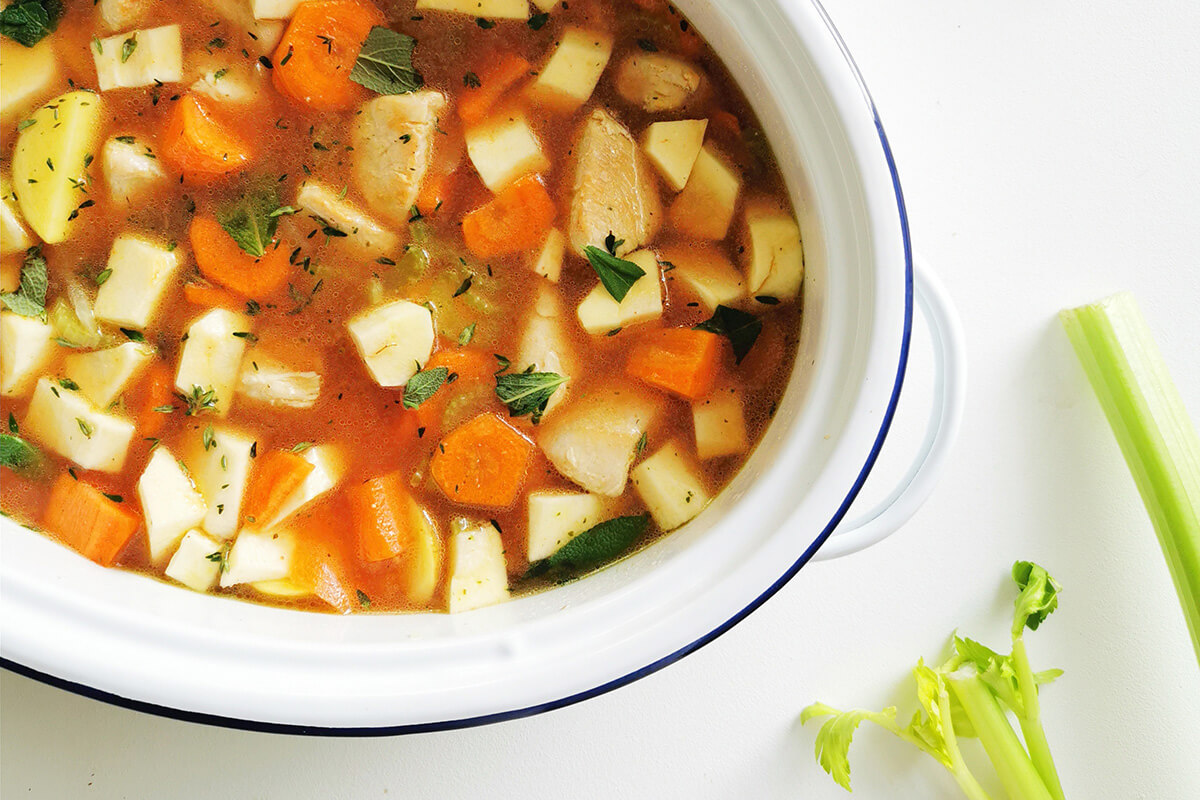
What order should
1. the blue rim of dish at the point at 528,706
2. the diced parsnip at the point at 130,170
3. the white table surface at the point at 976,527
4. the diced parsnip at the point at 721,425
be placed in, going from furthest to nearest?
the white table surface at the point at 976,527
the diced parsnip at the point at 721,425
the diced parsnip at the point at 130,170
the blue rim of dish at the point at 528,706

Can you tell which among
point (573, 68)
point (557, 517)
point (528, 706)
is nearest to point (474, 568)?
point (557, 517)

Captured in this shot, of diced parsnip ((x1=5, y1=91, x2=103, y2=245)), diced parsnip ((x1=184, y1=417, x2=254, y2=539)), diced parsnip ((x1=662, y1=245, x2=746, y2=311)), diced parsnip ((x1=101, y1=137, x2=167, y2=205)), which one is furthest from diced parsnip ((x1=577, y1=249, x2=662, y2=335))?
diced parsnip ((x1=5, y1=91, x2=103, y2=245))

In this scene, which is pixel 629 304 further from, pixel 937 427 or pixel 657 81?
pixel 937 427

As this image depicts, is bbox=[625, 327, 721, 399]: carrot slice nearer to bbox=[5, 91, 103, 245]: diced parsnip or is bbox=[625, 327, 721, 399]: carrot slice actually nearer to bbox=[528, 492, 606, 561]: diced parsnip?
bbox=[528, 492, 606, 561]: diced parsnip

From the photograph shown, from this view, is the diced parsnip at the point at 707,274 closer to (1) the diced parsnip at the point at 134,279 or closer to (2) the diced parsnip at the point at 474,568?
(2) the diced parsnip at the point at 474,568

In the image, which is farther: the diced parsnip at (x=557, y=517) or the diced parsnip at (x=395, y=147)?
the diced parsnip at (x=557, y=517)

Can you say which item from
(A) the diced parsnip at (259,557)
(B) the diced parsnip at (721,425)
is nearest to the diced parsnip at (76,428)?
(A) the diced parsnip at (259,557)

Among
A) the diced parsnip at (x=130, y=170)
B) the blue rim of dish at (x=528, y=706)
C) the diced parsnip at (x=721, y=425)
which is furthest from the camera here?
the diced parsnip at (x=721, y=425)
